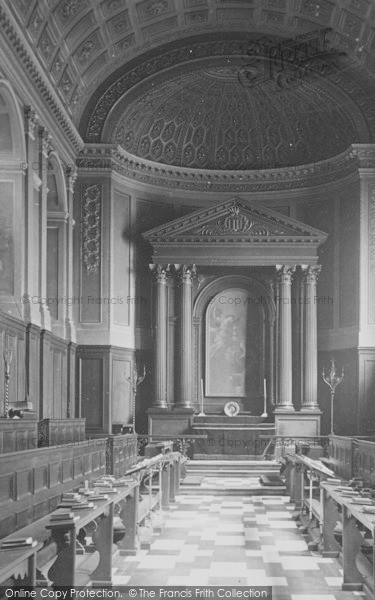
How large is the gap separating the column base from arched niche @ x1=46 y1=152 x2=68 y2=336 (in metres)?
6.50

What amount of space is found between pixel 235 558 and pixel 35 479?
107 inches

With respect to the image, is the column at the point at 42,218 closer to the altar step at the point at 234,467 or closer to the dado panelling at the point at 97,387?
the dado panelling at the point at 97,387

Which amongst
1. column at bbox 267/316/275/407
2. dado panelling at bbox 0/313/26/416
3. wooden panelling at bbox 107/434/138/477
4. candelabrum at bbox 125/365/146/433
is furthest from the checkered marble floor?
column at bbox 267/316/275/407

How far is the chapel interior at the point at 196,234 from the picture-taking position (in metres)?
18.5

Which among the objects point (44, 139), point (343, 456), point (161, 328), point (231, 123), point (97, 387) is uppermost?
point (231, 123)

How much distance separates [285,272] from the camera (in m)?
24.7

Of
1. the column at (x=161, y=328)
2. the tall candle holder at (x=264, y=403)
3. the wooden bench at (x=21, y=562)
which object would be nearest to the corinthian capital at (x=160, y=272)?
the column at (x=161, y=328)

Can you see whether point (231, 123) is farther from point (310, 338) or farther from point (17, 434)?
point (17, 434)

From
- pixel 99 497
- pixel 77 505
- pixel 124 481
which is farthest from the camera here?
pixel 124 481

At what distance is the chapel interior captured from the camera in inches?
730

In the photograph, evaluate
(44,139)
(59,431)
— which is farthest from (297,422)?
(44,139)

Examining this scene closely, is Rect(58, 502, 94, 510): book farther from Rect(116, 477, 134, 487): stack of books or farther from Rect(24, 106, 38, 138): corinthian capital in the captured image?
Rect(24, 106, 38, 138): corinthian capital

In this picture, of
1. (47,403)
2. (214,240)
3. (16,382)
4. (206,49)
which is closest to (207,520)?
A: (16,382)

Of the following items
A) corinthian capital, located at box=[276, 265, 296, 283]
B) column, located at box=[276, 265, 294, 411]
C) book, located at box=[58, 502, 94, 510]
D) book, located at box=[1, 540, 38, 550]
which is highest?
corinthian capital, located at box=[276, 265, 296, 283]
